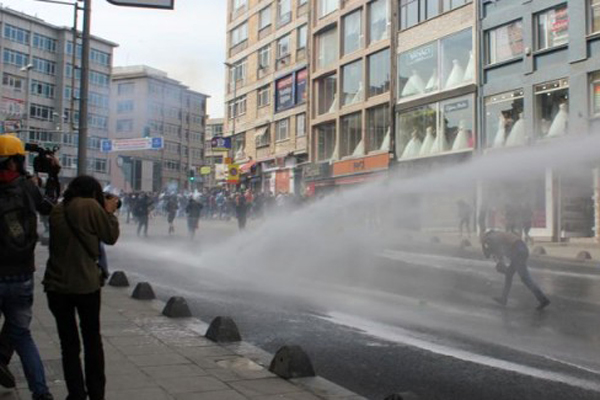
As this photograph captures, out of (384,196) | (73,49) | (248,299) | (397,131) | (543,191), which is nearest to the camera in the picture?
(248,299)

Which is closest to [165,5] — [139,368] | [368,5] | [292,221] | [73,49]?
[73,49]

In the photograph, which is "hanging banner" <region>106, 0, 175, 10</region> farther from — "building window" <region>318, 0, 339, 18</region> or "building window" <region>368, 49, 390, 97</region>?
"building window" <region>318, 0, 339, 18</region>

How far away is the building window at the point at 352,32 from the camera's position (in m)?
30.3

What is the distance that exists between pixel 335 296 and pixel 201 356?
405 cm

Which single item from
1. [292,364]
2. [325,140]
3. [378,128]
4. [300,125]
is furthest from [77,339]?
[300,125]

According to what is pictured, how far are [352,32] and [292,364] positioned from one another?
93.4 feet

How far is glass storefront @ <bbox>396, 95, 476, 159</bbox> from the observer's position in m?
22.5

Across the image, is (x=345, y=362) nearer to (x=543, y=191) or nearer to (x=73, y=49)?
(x=73, y=49)

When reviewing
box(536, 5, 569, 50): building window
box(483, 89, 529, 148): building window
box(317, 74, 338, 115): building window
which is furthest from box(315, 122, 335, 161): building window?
box(536, 5, 569, 50): building window

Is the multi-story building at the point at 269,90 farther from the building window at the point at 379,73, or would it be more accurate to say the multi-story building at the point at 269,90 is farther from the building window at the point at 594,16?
the building window at the point at 594,16

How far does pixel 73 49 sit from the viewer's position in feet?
31.6

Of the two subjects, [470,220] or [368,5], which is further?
[368,5]

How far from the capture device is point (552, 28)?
765 inches

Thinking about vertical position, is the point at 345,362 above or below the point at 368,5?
below
